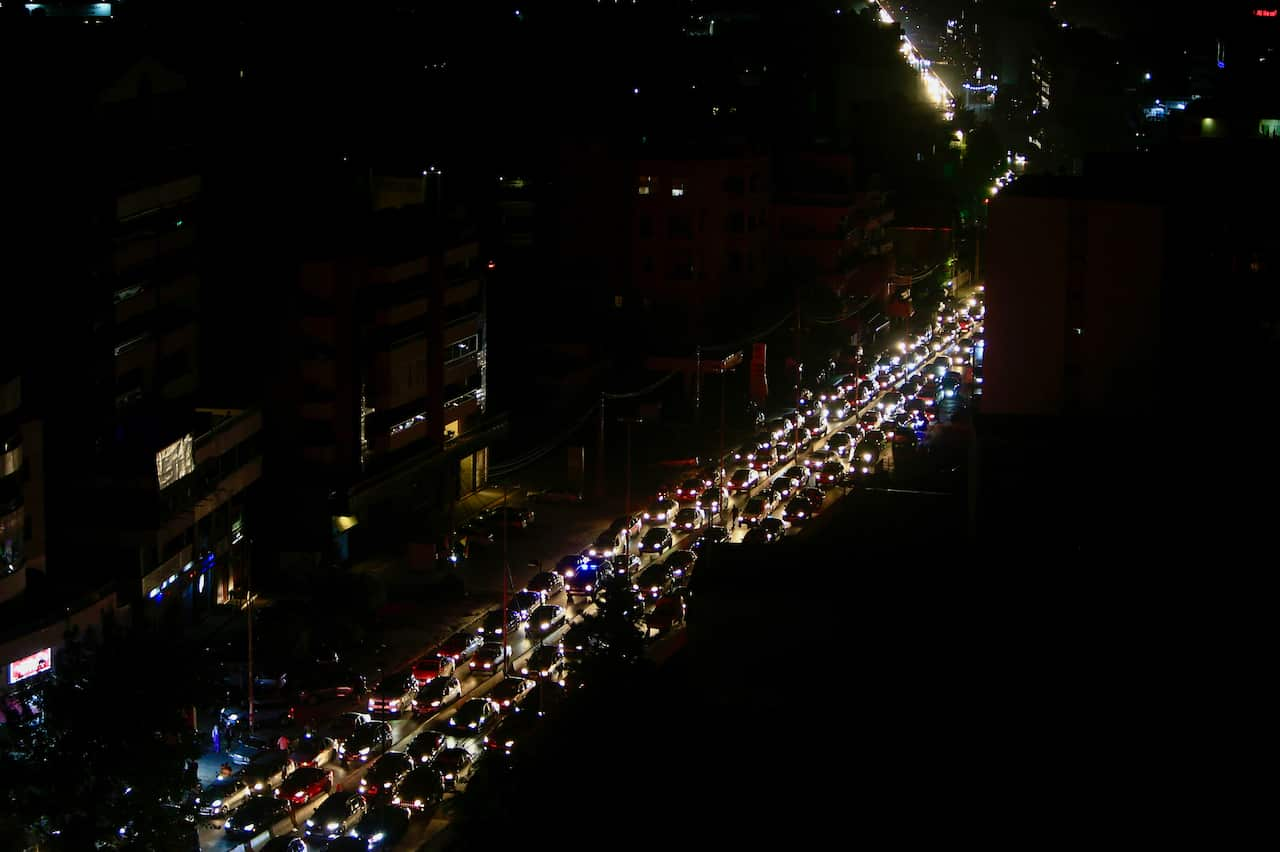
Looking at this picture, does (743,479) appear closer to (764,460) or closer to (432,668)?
(764,460)

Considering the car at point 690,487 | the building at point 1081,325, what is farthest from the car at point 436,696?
the car at point 690,487

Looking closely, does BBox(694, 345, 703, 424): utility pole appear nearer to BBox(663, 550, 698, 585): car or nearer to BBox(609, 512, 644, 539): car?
BBox(609, 512, 644, 539): car

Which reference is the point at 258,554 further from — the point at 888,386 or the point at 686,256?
the point at 888,386

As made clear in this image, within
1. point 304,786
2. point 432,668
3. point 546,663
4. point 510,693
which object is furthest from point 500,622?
point 304,786

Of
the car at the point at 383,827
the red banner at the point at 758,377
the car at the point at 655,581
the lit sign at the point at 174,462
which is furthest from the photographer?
the red banner at the point at 758,377

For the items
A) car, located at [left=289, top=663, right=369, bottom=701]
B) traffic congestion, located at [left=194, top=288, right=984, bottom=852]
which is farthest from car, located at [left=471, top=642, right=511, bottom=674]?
car, located at [left=289, top=663, right=369, bottom=701]

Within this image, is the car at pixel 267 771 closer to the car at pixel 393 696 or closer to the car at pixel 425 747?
the car at pixel 425 747
